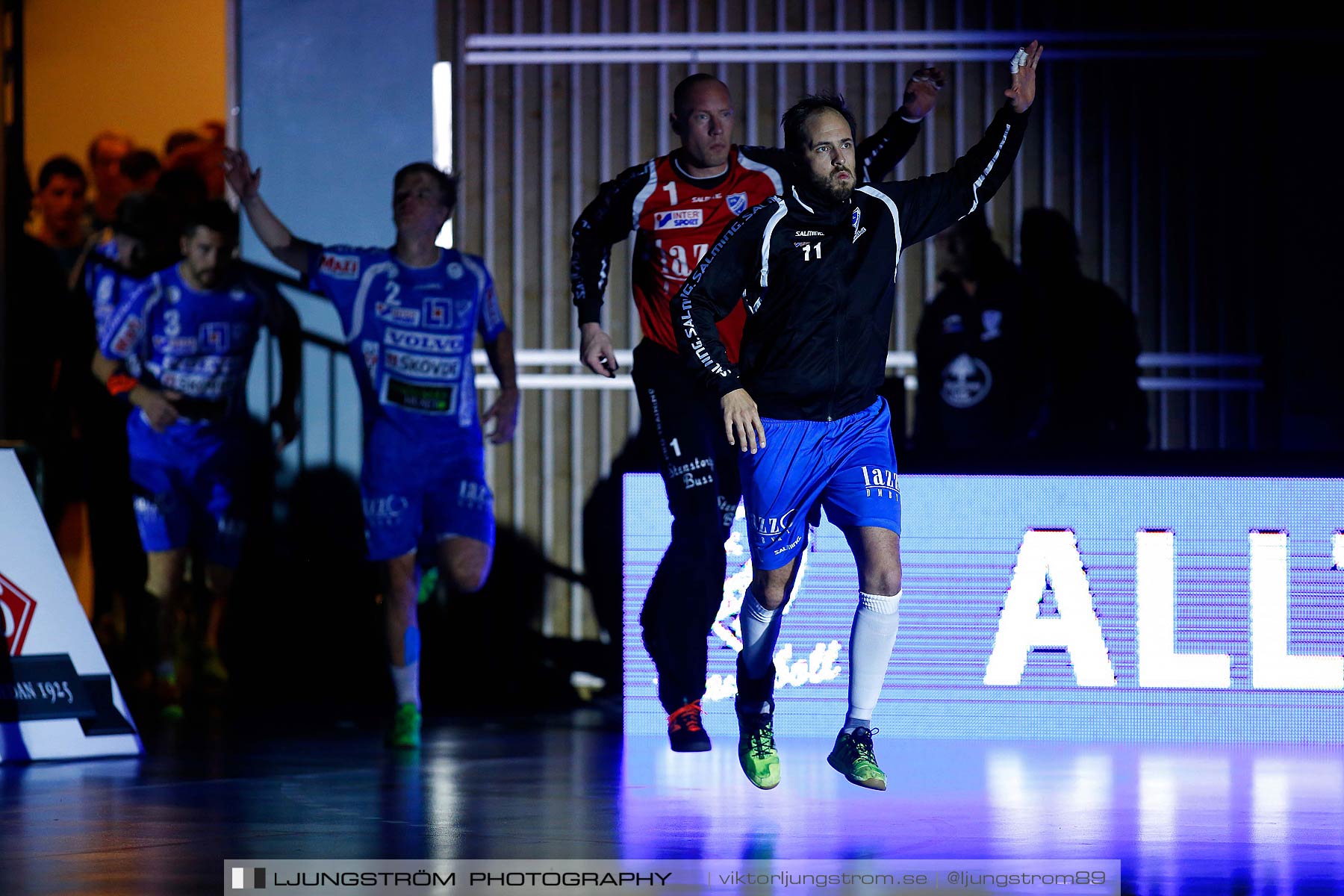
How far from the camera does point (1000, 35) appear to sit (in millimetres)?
8695

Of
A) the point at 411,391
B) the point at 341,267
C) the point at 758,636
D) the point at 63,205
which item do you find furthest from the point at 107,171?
the point at 758,636

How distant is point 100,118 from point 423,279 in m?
3.11

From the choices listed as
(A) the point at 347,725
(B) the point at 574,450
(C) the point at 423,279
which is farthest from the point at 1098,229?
(A) the point at 347,725

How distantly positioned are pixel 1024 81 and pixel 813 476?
49.3 inches

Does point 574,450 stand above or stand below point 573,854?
above

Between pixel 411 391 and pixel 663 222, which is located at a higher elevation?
pixel 663 222

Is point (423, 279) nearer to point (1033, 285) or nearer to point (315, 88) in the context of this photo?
point (315, 88)

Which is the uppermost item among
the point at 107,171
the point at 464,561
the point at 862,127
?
the point at 862,127

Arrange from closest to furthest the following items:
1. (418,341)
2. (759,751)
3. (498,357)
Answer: (759,751) → (418,341) → (498,357)

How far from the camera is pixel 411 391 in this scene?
6.83 meters

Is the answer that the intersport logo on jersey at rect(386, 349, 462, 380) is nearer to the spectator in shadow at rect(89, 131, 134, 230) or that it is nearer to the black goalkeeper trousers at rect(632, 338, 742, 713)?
the black goalkeeper trousers at rect(632, 338, 742, 713)

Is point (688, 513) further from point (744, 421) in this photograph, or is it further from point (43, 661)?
point (43, 661)

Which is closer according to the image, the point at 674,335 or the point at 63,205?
the point at 674,335

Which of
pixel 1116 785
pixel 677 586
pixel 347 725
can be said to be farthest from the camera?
pixel 347 725
